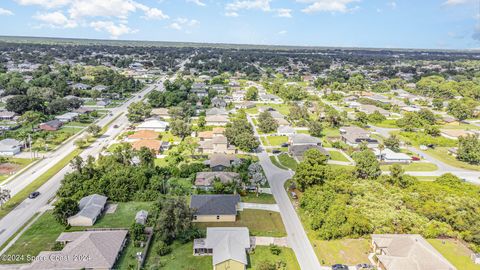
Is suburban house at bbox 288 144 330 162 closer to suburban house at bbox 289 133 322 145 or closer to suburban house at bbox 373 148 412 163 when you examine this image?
suburban house at bbox 289 133 322 145

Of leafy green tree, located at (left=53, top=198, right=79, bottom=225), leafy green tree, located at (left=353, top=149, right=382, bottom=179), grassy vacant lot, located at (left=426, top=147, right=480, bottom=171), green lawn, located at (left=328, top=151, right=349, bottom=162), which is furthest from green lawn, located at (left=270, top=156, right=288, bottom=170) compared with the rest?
grassy vacant lot, located at (left=426, top=147, right=480, bottom=171)

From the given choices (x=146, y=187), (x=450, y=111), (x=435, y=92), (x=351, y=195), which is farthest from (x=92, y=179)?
(x=435, y=92)

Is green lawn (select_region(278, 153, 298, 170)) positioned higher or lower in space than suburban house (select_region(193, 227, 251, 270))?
lower

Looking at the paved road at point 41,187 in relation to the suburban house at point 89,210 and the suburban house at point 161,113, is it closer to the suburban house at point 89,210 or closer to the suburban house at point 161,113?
the suburban house at point 89,210

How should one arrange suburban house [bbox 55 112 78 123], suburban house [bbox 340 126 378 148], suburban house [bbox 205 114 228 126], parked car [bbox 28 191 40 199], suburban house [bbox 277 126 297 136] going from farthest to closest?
suburban house [bbox 205 114 228 126] < suburban house [bbox 55 112 78 123] < suburban house [bbox 277 126 297 136] < suburban house [bbox 340 126 378 148] < parked car [bbox 28 191 40 199]

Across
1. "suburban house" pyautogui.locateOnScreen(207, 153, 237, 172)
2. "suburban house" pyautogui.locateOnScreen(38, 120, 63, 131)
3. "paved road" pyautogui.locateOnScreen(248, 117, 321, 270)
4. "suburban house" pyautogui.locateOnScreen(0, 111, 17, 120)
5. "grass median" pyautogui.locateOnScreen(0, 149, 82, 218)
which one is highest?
"suburban house" pyautogui.locateOnScreen(0, 111, 17, 120)

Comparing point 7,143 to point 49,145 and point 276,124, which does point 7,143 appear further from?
point 276,124

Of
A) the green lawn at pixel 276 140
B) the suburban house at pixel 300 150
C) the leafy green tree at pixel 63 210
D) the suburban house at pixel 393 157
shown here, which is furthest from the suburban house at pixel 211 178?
the suburban house at pixel 393 157
